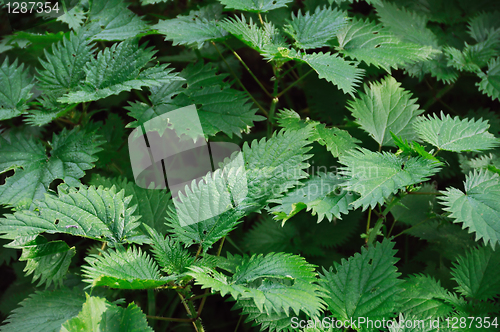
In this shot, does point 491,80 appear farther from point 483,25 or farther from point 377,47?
point 377,47

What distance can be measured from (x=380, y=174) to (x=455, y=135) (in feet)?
1.26

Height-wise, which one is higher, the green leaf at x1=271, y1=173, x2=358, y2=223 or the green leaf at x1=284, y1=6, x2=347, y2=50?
the green leaf at x1=284, y1=6, x2=347, y2=50

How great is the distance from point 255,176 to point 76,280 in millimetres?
870

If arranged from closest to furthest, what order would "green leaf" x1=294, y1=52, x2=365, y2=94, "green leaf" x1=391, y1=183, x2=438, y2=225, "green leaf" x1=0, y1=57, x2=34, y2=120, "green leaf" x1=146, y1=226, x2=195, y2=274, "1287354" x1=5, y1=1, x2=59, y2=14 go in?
"green leaf" x1=146, y1=226, x2=195, y2=274
"green leaf" x1=294, y1=52, x2=365, y2=94
"green leaf" x1=0, y1=57, x2=34, y2=120
"green leaf" x1=391, y1=183, x2=438, y2=225
"1287354" x1=5, y1=1, x2=59, y2=14

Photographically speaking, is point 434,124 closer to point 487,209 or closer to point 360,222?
point 487,209

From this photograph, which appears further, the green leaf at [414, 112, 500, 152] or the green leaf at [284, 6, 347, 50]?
the green leaf at [284, 6, 347, 50]

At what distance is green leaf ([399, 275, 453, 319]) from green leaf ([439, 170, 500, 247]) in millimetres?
251

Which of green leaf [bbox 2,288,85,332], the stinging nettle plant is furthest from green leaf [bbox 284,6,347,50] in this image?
green leaf [bbox 2,288,85,332]

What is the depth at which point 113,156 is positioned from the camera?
1.74 meters

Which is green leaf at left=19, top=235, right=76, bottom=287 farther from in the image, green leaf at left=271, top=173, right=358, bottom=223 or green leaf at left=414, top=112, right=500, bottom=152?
green leaf at left=414, top=112, right=500, bottom=152

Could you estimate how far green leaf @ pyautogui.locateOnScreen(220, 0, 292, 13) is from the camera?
57.2 inches

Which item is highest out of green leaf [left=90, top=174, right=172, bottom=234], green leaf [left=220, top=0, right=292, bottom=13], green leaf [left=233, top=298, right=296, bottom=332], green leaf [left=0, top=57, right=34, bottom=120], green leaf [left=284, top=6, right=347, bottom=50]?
green leaf [left=220, top=0, right=292, bottom=13]

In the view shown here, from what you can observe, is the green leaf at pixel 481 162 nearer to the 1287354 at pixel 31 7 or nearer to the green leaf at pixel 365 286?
the green leaf at pixel 365 286

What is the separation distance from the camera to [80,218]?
1.12 m
